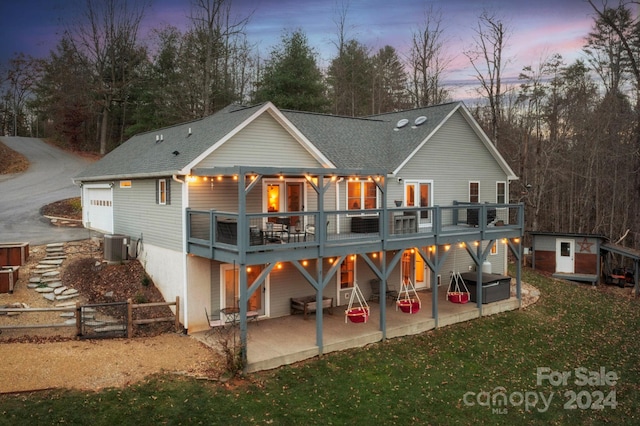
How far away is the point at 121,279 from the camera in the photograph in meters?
16.3

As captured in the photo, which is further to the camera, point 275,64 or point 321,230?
point 275,64

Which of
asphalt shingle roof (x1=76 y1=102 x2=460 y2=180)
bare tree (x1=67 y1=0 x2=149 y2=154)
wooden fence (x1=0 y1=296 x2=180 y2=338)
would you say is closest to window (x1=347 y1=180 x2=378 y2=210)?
asphalt shingle roof (x1=76 y1=102 x2=460 y2=180)

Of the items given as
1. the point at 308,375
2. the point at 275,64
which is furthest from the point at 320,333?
the point at 275,64

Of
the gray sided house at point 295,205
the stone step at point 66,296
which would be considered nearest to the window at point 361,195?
the gray sided house at point 295,205

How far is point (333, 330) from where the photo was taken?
14.7 meters

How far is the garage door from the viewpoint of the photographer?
20297 mm

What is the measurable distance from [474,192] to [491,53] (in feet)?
40.0

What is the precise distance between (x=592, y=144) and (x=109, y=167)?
30452 millimetres

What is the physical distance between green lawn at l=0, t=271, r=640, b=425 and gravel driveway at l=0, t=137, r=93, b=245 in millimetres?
12719

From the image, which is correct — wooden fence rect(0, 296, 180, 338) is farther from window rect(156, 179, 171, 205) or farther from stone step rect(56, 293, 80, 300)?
window rect(156, 179, 171, 205)

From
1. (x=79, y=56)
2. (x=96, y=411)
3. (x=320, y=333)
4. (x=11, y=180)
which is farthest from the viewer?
(x=79, y=56)

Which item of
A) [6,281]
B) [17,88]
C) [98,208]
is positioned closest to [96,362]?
[6,281]

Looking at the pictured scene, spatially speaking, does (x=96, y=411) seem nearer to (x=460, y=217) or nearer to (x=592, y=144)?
(x=460, y=217)

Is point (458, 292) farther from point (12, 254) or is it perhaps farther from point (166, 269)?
point (12, 254)
